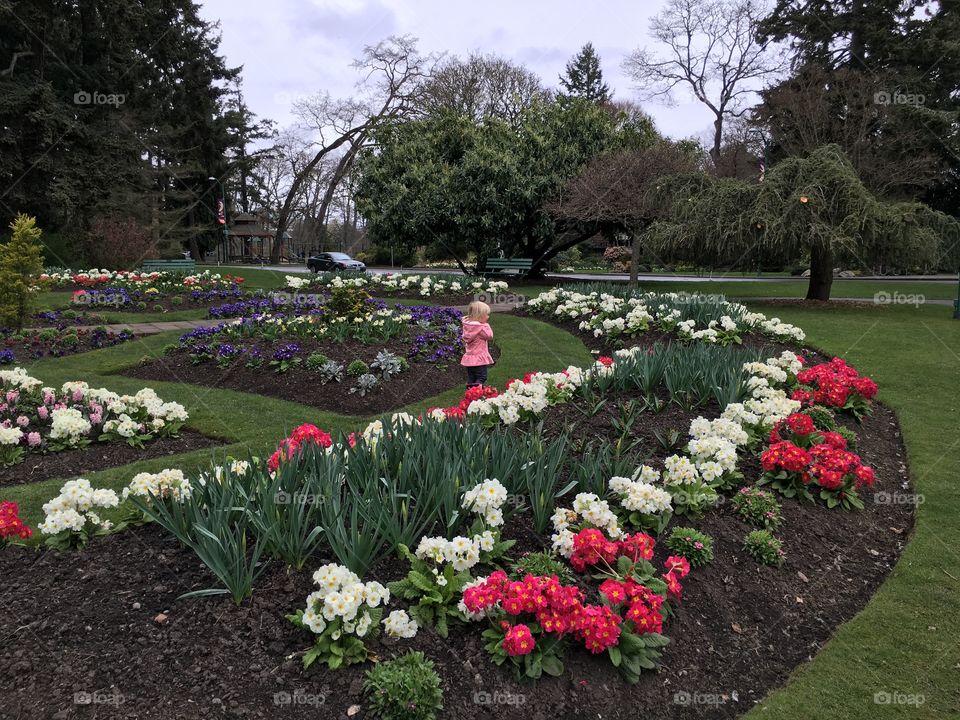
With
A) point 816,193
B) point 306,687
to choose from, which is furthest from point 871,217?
point 306,687

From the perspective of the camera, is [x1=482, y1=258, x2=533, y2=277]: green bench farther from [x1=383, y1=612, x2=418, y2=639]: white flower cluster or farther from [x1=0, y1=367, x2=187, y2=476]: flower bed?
[x1=383, y1=612, x2=418, y2=639]: white flower cluster

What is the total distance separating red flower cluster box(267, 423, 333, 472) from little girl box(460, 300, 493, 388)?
259 cm

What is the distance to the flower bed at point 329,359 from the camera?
679cm

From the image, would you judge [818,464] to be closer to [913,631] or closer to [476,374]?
[913,631]

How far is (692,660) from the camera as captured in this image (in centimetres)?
254

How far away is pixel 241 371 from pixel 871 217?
36.1 ft

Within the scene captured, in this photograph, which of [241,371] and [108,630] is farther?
[241,371]

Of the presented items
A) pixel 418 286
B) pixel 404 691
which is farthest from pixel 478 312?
pixel 418 286

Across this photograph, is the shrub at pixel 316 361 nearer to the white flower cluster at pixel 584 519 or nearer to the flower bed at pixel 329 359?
the flower bed at pixel 329 359

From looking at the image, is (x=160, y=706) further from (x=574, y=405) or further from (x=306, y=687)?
(x=574, y=405)

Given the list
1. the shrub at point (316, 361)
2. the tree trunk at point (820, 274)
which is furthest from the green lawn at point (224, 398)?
the tree trunk at point (820, 274)

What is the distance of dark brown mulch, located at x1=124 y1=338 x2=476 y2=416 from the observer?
658 centimetres

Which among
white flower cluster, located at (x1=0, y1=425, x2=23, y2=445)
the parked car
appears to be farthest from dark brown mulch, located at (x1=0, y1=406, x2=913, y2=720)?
the parked car

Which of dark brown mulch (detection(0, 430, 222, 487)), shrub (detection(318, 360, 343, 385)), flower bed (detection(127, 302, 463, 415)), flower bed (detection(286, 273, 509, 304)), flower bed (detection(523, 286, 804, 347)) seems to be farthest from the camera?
flower bed (detection(286, 273, 509, 304))
